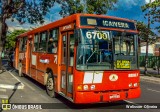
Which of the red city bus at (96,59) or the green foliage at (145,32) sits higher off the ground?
the green foliage at (145,32)

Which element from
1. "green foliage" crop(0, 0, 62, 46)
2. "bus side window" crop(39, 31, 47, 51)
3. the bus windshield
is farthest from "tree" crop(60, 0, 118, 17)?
the bus windshield

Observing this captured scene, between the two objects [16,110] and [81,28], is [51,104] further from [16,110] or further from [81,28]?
[81,28]

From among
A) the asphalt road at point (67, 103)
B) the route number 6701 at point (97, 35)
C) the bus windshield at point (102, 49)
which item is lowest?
the asphalt road at point (67, 103)

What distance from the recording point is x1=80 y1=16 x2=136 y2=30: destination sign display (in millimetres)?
9742

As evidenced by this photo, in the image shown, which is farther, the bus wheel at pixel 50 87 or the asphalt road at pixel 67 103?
the bus wheel at pixel 50 87

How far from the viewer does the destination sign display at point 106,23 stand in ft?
32.0

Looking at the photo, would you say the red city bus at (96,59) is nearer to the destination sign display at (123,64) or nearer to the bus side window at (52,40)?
the destination sign display at (123,64)

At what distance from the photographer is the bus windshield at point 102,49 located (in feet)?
30.9

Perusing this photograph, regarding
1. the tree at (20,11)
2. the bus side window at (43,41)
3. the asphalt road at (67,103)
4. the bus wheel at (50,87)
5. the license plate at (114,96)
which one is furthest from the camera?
the tree at (20,11)

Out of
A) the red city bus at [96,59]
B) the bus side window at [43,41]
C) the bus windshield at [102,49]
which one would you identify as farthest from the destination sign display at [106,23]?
the bus side window at [43,41]

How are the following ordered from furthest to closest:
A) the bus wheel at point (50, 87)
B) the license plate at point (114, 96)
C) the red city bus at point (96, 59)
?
the bus wheel at point (50, 87) → the license plate at point (114, 96) → the red city bus at point (96, 59)

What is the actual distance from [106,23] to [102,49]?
97 centimetres

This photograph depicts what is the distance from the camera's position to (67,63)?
1025cm

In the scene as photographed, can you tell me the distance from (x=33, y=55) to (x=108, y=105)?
634 cm
